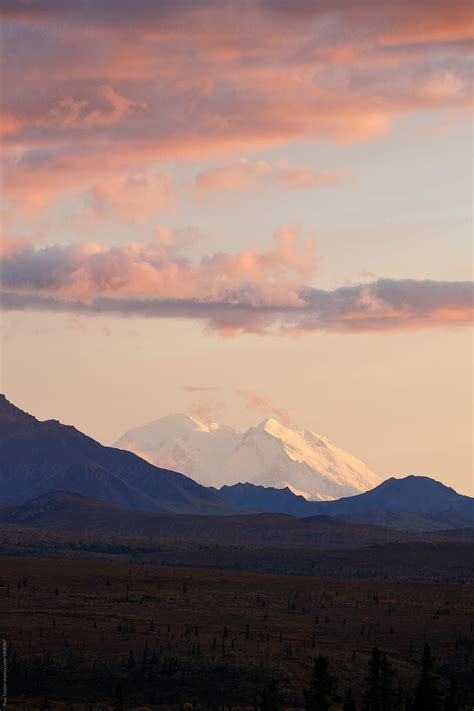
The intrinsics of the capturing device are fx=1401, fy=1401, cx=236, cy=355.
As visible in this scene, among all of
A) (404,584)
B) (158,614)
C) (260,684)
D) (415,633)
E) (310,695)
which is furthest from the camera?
(404,584)

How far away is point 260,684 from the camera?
10875cm

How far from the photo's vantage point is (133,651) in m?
119

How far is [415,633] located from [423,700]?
62962 millimetres

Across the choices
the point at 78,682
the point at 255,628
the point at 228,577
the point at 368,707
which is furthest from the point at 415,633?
the point at 368,707

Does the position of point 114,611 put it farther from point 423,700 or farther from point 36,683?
point 423,700

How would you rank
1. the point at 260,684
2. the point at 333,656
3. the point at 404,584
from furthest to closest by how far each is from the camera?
1. the point at 404,584
2. the point at 333,656
3. the point at 260,684

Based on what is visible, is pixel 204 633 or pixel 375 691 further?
pixel 204 633

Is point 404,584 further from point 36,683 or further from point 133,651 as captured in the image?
point 36,683

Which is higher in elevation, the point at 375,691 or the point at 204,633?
the point at 204,633

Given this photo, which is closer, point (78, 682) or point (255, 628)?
point (78, 682)

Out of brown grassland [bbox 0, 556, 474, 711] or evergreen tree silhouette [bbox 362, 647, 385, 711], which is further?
brown grassland [bbox 0, 556, 474, 711]

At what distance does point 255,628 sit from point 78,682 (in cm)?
2818

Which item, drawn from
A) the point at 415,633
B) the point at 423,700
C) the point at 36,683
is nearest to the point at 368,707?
the point at 423,700

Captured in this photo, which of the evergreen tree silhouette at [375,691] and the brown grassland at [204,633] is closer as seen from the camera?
the evergreen tree silhouette at [375,691]
